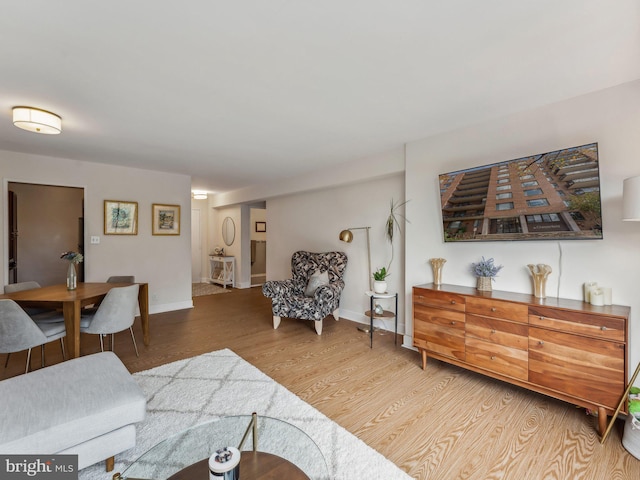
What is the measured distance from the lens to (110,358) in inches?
77.5

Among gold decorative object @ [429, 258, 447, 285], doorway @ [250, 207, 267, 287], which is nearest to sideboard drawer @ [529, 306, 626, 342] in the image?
gold decorative object @ [429, 258, 447, 285]

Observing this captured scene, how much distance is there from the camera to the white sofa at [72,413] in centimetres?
130

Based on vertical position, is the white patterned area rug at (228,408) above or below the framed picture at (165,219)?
below

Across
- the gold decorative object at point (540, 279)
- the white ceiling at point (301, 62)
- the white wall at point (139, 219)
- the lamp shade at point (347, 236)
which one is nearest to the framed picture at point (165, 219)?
the white wall at point (139, 219)

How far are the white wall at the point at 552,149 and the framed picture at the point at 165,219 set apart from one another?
13.1ft

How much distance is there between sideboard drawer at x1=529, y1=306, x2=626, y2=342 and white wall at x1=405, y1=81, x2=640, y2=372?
0.40 m

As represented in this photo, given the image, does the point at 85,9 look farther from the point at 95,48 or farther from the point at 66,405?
the point at 66,405

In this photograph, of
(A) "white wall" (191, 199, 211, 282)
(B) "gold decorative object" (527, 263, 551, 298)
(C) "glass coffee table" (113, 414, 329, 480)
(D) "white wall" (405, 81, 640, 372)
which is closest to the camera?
(C) "glass coffee table" (113, 414, 329, 480)

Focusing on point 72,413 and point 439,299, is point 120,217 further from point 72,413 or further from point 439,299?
point 439,299

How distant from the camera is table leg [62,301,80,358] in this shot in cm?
259

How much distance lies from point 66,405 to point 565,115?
12.2 ft

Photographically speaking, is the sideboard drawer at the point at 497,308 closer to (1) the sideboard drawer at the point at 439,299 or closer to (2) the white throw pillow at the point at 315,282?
(1) the sideboard drawer at the point at 439,299

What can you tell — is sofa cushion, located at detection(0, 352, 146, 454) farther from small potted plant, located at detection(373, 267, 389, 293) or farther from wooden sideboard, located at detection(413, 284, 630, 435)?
small potted plant, located at detection(373, 267, 389, 293)

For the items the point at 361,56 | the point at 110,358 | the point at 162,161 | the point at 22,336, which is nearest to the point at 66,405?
the point at 110,358
